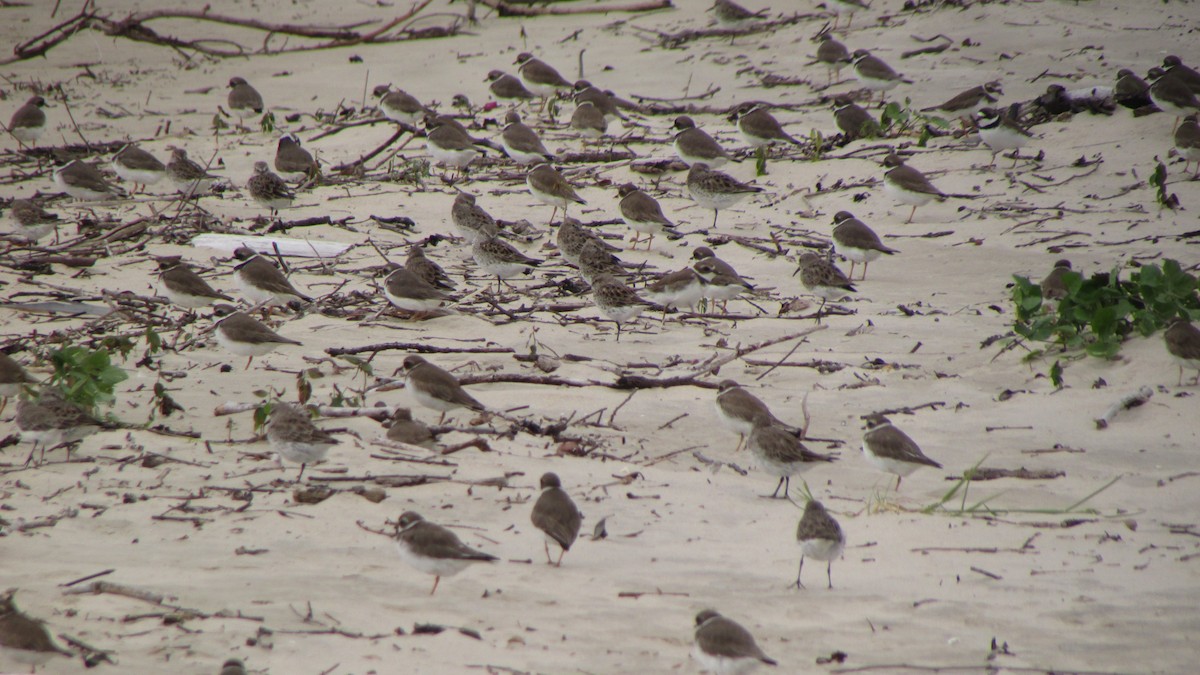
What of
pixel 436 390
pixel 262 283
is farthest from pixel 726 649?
pixel 262 283

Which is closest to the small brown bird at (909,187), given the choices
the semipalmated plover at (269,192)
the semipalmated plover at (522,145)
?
the semipalmated plover at (522,145)

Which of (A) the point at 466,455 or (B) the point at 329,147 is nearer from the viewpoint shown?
(A) the point at 466,455

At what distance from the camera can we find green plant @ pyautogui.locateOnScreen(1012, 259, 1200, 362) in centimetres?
859

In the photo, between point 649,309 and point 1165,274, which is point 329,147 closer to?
point 649,309

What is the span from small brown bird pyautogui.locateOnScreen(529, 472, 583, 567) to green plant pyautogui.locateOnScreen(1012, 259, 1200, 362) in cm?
457

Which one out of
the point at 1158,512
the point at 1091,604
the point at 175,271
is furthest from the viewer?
the point at 175,271

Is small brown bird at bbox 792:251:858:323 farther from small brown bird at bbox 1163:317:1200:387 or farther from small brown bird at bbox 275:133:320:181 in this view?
small brown bird at bbox 275:133:320:181

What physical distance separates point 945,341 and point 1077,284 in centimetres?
141

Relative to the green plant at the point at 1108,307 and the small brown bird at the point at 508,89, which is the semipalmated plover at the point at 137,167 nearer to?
the small brown bird at the point at 508,89

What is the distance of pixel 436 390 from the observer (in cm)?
750

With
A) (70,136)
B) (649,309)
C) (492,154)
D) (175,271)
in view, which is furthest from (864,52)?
(70,136)

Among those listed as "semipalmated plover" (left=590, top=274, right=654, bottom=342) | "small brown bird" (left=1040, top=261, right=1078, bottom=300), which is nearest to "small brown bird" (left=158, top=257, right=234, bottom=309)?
"semipalmated plover" (left=590, top=274, right=654, bottom=342)

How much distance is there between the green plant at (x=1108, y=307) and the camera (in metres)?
8.59

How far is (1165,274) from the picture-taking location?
8.64m
